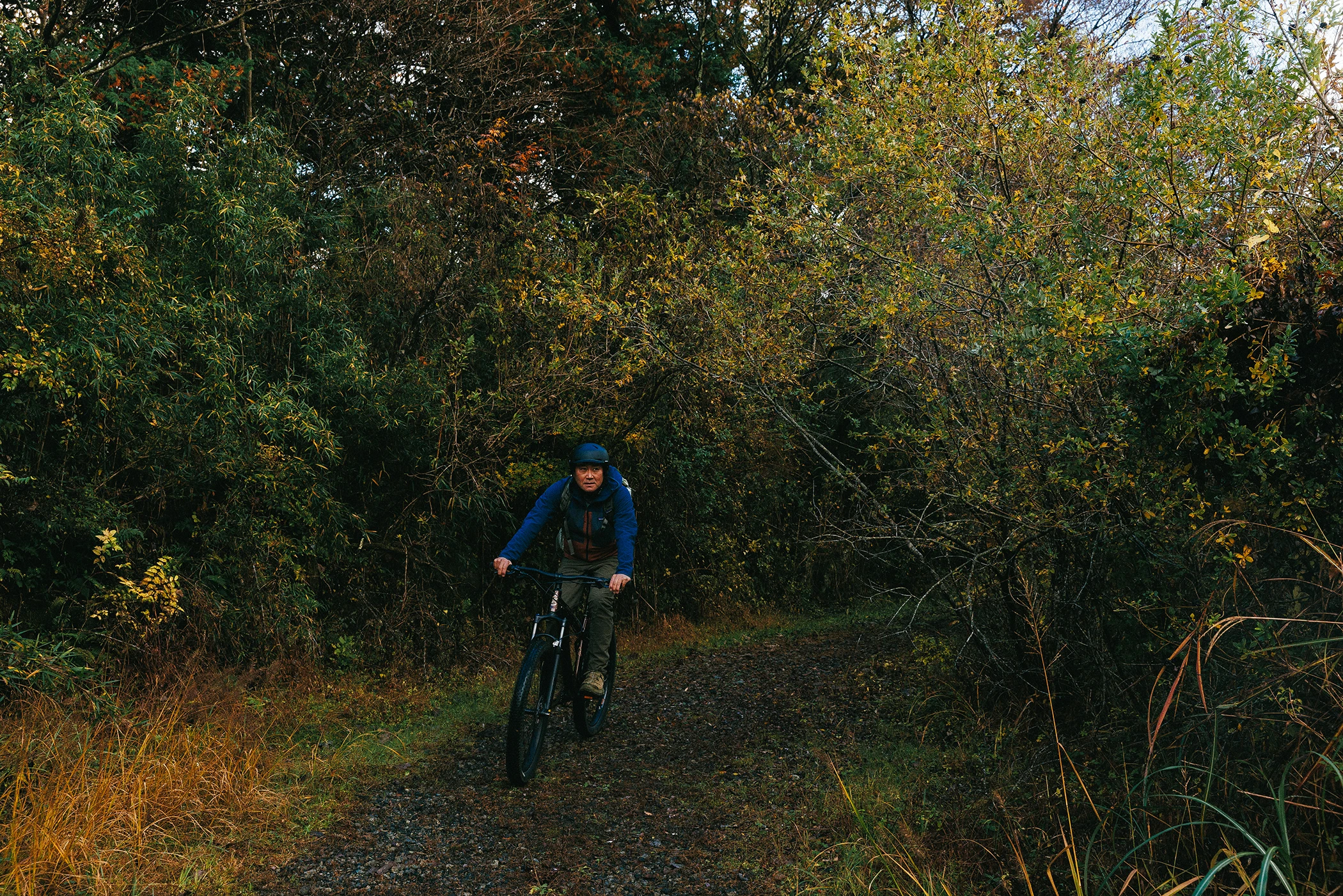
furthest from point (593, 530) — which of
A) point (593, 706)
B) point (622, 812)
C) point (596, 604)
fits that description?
point (622, 812)

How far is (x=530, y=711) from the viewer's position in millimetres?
5562

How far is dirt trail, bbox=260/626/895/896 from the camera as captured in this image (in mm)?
4355

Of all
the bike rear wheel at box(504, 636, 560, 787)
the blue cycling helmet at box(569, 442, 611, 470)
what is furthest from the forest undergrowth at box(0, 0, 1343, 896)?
the blue cycling helmet at box(569, 442, 611, 470)

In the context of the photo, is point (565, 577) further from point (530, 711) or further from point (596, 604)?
point (530, 711)

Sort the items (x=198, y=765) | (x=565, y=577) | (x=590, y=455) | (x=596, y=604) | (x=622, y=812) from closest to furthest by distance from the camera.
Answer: (x=198, y=765)
(x=622, y=812)
(x=565, y=577)
(x=590, y=455)
(x=596, y=604)

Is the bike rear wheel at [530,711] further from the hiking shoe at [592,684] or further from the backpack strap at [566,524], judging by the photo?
the backpack strap at [566,524]

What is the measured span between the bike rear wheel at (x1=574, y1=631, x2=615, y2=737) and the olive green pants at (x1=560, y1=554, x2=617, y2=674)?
0.08 meters

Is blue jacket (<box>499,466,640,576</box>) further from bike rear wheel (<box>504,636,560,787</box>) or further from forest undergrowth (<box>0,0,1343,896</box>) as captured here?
forest undergrowth (<box>0,0,1343,896</box>)

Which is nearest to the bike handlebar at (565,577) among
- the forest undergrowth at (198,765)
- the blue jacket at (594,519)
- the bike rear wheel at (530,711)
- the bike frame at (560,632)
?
the bike frame at (560,632)

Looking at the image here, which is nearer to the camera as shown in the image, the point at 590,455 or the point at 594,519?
the point at 590,455

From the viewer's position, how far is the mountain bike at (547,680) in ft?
17.5

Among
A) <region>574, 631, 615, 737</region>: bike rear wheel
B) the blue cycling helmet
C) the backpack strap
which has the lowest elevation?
<region>574, 631, 615, 737</region>: bike rear wheel

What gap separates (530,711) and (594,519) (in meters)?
1.26

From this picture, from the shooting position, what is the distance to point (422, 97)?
9.22 meters
